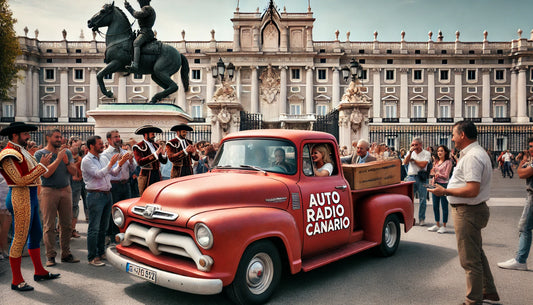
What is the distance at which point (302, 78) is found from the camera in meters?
47.9

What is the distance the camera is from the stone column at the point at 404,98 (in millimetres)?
49125

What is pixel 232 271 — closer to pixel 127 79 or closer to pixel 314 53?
pixel 314 53

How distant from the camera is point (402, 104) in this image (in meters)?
49.3

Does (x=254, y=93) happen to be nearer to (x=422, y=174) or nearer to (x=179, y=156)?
(x=422, y=174)

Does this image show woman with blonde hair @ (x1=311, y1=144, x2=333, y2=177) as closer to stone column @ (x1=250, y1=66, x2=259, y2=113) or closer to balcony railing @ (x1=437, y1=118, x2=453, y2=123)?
stone column @ (x1=250, y1=66, x2=259, y2=113)

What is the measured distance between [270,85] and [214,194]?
4455 centimetres

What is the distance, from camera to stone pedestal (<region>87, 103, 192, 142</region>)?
11.3 metres

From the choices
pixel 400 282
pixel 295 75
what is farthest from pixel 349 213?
pixel 295 75

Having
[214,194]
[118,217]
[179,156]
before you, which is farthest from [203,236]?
[179,156]

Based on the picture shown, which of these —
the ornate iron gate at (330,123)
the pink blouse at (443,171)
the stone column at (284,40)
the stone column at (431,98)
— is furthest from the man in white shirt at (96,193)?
the stone column at (431,98)

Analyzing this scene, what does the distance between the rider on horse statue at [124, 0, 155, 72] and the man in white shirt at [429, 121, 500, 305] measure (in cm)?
927

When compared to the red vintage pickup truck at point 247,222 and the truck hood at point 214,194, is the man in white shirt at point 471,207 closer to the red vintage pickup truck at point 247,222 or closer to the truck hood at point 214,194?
the red vintage pickup truck at point 247,222

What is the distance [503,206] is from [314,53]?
3876 centimetres

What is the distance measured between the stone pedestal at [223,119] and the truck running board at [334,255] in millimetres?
9971
